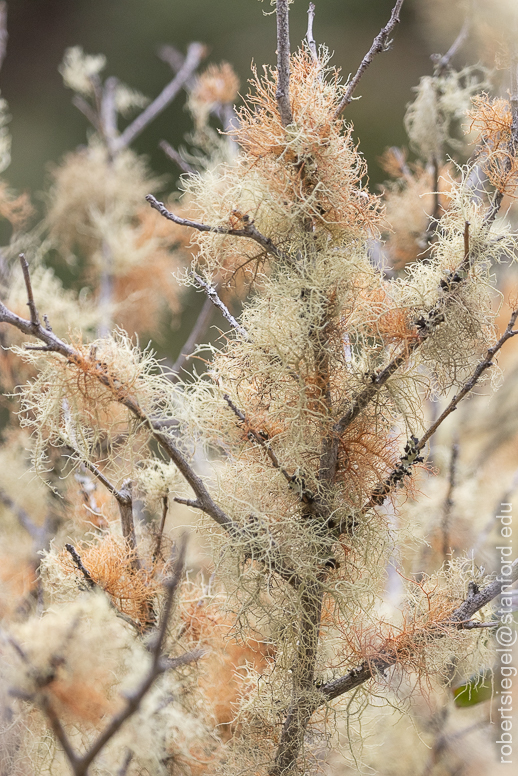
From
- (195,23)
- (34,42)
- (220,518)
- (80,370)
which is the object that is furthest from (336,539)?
(34,42)

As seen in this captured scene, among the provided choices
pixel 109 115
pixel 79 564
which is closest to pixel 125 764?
pixel 79 564

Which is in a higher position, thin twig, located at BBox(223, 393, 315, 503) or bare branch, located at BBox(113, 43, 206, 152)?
bare branch, located at BBox(113, 43, 206, 152)

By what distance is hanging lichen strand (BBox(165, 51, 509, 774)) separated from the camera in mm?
409

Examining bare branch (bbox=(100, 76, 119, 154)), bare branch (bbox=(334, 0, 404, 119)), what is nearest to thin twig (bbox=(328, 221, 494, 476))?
bare branch (bbox=(334, 0, 404, 119))

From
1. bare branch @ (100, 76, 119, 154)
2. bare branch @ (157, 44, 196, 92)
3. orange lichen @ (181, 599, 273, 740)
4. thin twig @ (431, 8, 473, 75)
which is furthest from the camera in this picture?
bare branch @ (157, 44, 196, 92)

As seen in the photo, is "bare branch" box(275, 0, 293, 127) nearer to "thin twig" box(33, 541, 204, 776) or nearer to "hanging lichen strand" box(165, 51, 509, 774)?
"hanging lichen strand" box(165, 51, 509, 774)

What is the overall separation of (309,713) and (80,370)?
26 centimetres

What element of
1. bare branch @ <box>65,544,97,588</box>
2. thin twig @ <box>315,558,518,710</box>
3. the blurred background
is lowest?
thin twig @ <box>315,558,518,710</box>

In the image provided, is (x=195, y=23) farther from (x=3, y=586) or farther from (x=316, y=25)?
(x=3, y=586)

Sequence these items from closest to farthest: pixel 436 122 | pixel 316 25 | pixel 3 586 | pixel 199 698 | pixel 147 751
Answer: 1. pixel 147 751
2. pixel 199 698
3. pixel 3 586
4. pixel 436 122
5. pixel 316 25

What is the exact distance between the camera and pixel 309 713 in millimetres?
448

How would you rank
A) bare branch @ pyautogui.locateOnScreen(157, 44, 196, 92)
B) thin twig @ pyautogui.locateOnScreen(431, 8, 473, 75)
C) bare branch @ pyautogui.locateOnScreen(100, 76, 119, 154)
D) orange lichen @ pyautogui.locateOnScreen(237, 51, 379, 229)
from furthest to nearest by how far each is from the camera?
bare branch @ pyautogui.locateOnScreen(157, 44, 196, 92) → bare branch @ pyautogui.locateOnScreen(100, 76, 119, 154) → thin twig @ pyautogui.locateOnScreen(431, 8, 473, 75) → orange lichen @ pyautogui.locateOnScreen(237, 51, 379, 229)

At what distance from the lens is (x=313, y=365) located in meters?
0.42

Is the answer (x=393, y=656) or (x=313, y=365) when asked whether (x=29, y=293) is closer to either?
(x=313, y=365)
